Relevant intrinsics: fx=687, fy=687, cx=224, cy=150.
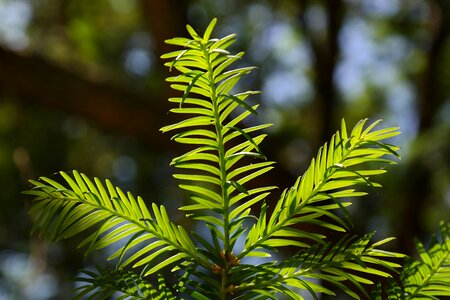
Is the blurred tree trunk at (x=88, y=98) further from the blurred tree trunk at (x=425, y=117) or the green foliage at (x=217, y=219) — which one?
the green foliage at (x=217, y=219)

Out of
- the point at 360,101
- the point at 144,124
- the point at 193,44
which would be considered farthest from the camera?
the point at 360,101

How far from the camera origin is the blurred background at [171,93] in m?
3.03

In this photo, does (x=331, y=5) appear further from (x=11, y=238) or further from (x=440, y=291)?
(x=440, y=291)

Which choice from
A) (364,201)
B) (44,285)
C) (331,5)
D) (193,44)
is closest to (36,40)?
(44,285)

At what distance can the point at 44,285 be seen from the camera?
3.41 meters

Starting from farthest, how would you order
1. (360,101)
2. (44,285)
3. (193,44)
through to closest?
1. (360,101)
2. (44,285)
3. (193,44)

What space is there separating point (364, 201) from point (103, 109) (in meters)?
1.26

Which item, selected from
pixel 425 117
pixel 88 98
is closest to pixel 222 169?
pixel 88 98

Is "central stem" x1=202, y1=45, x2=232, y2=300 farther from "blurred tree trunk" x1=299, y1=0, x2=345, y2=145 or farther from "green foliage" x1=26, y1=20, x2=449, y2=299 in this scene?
"blurred tree trunk" x1=299, y1=0, x2=345, y2=145


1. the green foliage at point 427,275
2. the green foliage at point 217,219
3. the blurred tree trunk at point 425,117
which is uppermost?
the blurred tree trunk at point 425,117

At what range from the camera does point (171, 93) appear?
109 inches

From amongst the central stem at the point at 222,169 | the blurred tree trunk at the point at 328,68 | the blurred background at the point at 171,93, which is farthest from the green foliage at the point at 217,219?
the blurred tree trunk at the point at 328,68

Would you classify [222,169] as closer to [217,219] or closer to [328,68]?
[217,219]

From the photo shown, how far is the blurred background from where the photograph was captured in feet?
9.95
